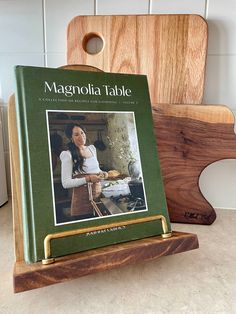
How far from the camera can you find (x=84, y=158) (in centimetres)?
40

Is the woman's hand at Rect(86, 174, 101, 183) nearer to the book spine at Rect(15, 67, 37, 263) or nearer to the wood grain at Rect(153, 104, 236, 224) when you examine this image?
the book spine at Rect(15, 67, 37, 263)

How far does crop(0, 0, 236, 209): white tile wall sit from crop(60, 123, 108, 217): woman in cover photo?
1.24ft

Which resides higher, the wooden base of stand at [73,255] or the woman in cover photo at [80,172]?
the woman in cover photo at [80,172]

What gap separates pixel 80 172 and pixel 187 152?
31 centimetres

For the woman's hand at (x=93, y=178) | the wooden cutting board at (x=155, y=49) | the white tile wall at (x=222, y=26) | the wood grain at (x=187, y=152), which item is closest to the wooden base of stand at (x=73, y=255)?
the woman's hand at (x=93, y=178)

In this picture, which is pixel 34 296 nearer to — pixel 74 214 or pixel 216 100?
pixel 74 214

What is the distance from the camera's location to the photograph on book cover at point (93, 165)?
376 millimetres

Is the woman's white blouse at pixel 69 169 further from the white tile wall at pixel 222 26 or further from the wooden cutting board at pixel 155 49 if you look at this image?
the white tile wall at pixel 222 26

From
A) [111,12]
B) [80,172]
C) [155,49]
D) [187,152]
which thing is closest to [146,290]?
[80,172]

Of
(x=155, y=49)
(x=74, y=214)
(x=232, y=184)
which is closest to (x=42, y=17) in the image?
(x=155, y=49)

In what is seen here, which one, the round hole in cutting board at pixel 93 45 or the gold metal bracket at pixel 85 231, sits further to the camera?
the round hole in cutting board at pixel 93 45

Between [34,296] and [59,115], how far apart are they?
0.87 ft

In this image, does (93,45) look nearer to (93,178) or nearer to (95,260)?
(93,178)

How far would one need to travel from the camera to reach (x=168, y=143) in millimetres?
613
